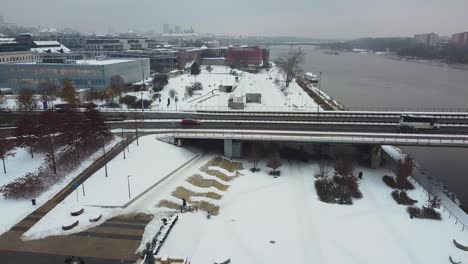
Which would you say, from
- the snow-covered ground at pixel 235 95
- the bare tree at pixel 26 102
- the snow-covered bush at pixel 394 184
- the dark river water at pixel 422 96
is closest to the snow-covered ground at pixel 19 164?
the bare tree at pixel 26 102

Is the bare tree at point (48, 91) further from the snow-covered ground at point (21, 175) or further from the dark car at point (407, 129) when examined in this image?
the dark car at point (407, 129)

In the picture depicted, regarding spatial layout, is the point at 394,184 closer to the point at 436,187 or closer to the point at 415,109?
the point at 436,187

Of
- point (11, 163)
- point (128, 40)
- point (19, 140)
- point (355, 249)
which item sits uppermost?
point (128, 40)

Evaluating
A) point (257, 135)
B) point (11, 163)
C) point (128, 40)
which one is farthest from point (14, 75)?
point (128, 40)

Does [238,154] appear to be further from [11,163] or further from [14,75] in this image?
[14,75]

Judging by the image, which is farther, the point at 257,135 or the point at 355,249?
the point at 257,135

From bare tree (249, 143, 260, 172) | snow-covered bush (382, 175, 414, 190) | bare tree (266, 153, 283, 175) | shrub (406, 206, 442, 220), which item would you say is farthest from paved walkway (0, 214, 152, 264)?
snow-covered bush (382, 175, 414, 190)

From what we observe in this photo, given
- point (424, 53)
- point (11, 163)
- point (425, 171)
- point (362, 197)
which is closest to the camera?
point (362, 197)
